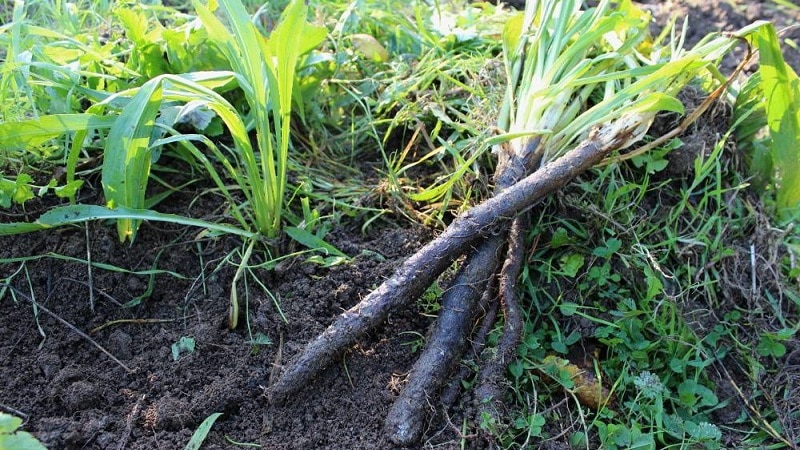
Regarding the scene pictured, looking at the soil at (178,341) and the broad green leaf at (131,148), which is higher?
the broad green leaf at (131,148)

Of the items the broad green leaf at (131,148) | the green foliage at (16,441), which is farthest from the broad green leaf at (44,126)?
the green foliage at (16,441)

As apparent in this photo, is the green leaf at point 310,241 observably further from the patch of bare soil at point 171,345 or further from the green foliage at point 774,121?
the green foliage at point 774,121

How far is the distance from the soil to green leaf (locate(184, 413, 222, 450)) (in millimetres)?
26

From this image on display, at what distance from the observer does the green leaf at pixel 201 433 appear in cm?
167

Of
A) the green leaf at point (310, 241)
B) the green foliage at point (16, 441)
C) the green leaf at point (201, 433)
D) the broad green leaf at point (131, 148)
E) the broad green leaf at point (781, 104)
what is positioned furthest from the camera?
the broad green leaf at point (781, 104)

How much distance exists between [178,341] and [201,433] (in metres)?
0.30

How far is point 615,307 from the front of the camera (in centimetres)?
212

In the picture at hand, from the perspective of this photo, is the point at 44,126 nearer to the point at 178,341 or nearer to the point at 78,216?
the point at 78,216

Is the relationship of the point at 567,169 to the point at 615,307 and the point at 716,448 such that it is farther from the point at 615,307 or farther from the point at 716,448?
the point at 716,448

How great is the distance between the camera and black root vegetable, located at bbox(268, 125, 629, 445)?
5.78ft

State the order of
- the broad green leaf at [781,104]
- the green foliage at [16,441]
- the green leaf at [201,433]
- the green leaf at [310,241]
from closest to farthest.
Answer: the green foliage at [16,441], the green leaf at [201,433], the green leaf at [310,241], the broad green leaf at [781,104]

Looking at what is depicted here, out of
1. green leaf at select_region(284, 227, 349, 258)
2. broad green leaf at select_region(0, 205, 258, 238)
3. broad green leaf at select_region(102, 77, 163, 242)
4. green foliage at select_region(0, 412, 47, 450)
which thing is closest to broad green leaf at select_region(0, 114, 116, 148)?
broad green leaf at select_region(102, 77, 163, 242)

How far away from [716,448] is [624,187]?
2.61 feet

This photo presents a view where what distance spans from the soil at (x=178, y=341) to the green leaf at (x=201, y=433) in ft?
0.08
